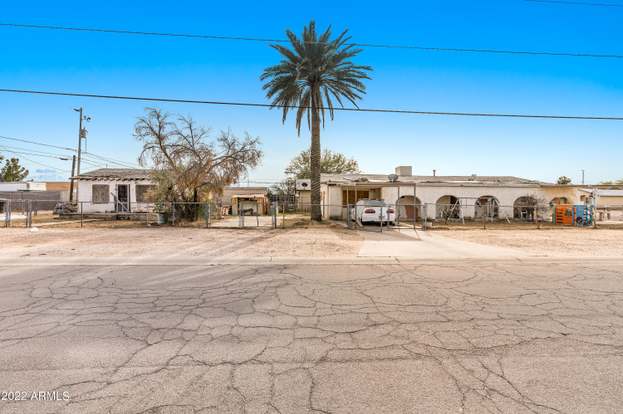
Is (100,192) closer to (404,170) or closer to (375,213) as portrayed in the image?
(375,213)

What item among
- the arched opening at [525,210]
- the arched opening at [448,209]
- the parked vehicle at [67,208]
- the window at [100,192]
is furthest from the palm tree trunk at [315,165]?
the parked vehicle at [67,208]

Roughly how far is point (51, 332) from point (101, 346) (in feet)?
3.12

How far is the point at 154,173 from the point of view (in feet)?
68.0

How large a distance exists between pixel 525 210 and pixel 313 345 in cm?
2851

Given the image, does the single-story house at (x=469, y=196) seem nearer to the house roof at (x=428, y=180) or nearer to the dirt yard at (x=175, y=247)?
the house roof at (x=428, y=180)

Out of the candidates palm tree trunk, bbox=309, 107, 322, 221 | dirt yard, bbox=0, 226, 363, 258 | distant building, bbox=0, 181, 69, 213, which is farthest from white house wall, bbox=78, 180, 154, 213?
palm tree trunk, bbox=309, 107, 322, 221

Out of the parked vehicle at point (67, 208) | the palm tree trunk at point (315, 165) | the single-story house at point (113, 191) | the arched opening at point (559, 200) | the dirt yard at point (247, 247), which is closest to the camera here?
the dirt yard at point (247, 247)

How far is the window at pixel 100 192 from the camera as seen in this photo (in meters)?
27.5

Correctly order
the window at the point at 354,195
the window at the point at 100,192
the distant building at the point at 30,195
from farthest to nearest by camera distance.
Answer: the distant building at the point at 30,195 → the window at the point at 354,195 → the window at the point at 100,192

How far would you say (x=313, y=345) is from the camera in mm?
3664

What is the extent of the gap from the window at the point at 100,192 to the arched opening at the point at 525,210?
113ft

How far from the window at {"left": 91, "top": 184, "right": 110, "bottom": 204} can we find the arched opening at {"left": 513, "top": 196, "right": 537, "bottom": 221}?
3444 centimetres

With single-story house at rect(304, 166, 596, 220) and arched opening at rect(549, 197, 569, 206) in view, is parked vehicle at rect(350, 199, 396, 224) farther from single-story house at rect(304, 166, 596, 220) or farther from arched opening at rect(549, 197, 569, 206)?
arched opening at rect(549, 197, 569, 206)

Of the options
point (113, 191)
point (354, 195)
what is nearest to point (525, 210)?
point (354, 195)
